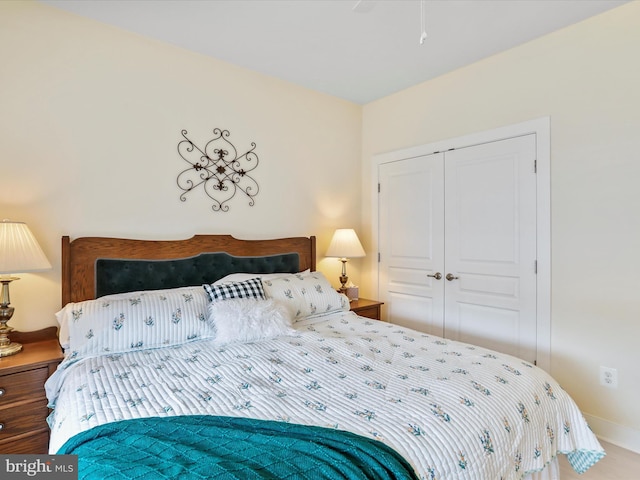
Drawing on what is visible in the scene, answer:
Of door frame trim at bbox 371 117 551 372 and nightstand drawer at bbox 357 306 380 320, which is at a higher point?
door frame trim at bbox 371 117 551 372

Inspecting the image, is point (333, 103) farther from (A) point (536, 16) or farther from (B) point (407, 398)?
(B) point (407, 398)

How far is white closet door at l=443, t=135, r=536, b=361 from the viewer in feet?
8.60

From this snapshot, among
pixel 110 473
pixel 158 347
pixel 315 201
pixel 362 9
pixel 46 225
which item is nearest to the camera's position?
pixel 110 473

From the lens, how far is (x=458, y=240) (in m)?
3.01

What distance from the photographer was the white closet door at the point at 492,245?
262cm

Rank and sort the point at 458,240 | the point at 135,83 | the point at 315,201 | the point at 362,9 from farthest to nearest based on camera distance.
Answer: the point at 315,201, the point at 458,240, the point at 135,83, the point at 362,9

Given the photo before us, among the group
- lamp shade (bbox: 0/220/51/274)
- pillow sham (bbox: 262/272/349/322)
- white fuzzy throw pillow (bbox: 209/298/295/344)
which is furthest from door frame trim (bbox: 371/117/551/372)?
lamp shade (bbox: 0/220/51/274)

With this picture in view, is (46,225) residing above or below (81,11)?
below

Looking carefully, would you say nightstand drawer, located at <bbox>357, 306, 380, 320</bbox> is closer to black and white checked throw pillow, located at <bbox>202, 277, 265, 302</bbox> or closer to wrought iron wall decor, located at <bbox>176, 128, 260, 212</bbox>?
black and white checked throw pillow, located at <bbox>202, 277, 265, 302</bbox>

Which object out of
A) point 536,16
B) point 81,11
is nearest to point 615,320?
point 536,16

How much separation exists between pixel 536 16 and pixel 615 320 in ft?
6.39

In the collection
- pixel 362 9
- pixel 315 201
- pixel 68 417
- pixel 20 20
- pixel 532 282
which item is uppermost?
pixel 20 20

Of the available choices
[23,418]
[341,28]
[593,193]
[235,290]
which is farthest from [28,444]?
[593,193]

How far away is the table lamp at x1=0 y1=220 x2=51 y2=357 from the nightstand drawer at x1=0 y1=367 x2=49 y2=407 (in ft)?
0.67
